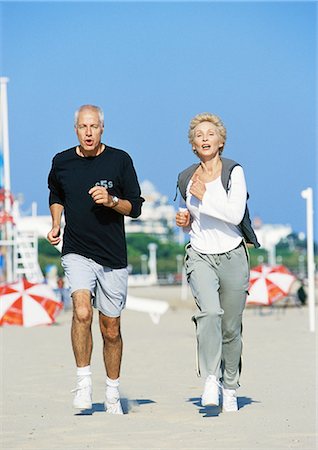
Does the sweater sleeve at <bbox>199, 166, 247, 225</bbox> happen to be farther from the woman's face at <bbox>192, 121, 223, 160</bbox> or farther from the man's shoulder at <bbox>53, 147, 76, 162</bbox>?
the man's shoulder at <bbox>53, 147, 76, 162</bbox>

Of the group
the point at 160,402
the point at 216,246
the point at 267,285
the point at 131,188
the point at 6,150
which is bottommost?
the point at 160,402

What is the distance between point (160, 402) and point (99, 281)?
3.45ft

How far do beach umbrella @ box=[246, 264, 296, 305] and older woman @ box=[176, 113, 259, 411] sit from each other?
12483mm

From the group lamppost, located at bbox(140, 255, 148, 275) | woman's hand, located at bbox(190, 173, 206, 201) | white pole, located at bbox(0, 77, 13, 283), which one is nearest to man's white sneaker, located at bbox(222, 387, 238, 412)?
woman's hand, located at bbox(190, 173, 206, 201)

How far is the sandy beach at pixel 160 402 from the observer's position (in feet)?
19.5

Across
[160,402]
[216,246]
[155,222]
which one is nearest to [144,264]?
[155,222]

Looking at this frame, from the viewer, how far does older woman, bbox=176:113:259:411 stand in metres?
6.79

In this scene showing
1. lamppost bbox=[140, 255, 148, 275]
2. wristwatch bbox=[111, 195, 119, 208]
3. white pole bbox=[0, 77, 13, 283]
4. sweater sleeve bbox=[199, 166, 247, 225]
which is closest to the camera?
sweater sleeve bbox=[199, 166, 247, 225]

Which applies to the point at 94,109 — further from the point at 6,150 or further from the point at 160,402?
the point at 6,150

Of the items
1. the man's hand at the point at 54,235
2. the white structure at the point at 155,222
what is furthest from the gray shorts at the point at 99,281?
the white structure at the point at 155,222

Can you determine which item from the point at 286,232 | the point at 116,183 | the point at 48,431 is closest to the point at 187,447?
the point at 48,431

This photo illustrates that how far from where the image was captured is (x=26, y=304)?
17.2 metres

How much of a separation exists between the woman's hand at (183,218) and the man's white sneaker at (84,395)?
1061mm

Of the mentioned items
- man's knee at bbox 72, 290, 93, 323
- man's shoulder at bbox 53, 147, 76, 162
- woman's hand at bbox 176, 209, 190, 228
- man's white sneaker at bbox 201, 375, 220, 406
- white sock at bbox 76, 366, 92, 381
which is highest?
man's shoulder at bbox 53, 147, 76, 162
